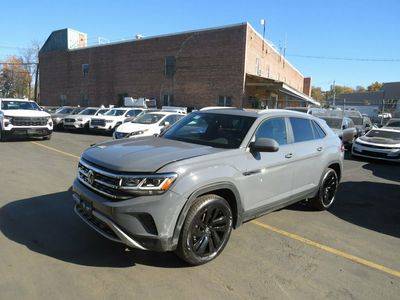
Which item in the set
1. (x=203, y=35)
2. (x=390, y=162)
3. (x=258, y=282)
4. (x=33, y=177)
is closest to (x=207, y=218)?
(x=258, y=282)

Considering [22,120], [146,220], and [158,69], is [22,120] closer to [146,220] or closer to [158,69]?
[146,220]

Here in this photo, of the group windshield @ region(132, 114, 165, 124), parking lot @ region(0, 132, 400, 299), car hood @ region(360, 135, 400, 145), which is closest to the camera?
parking lot @ region(0, 132, 400, 299)

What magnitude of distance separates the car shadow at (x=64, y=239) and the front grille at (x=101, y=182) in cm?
75

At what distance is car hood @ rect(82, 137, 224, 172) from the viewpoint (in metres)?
4.07

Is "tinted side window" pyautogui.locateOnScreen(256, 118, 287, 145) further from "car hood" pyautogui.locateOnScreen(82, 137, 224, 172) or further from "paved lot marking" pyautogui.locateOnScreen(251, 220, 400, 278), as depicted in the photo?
"paved lot marking" pyautogui.locateOnScreen(251, 220, 400, 278)

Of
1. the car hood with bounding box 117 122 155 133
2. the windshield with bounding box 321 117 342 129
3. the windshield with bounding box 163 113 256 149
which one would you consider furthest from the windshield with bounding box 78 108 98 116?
the windshield with bounding box 163 113 256 149

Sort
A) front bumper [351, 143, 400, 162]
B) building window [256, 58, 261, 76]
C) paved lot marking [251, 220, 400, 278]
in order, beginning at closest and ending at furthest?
paved lot marking [251, 220, 400, 278]
front bumper [351, 143, 400, 162]
building window [256, 58, 261, 76]

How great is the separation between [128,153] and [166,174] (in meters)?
0.65

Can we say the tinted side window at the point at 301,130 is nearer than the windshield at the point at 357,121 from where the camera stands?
Yes

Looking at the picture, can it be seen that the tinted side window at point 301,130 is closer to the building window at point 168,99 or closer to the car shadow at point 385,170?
the car shadow at point 385,170

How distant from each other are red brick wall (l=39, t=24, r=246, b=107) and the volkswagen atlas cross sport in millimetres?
23815

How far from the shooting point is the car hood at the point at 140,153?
4074 mm

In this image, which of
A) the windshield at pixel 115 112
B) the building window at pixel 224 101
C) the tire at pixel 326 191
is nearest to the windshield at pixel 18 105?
the windshield at pixel 115 112

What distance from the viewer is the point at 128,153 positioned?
173 inches
